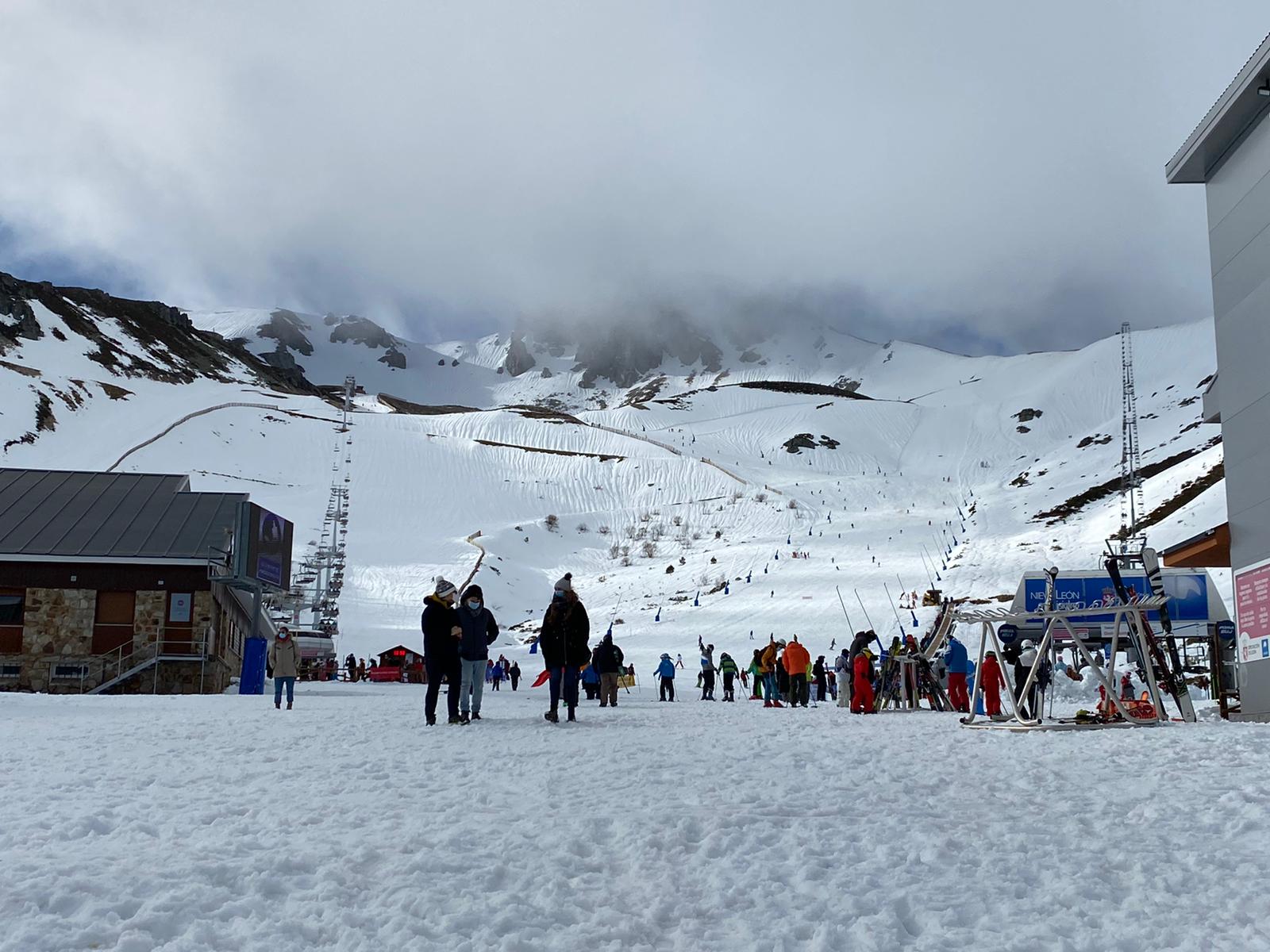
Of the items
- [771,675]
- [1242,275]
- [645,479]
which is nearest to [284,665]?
[771,675]

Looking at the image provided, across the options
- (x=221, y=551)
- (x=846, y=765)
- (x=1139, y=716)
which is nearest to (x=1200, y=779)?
(x=846, y=765)

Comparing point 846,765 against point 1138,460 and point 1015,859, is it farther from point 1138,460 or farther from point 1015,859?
point 1138,460

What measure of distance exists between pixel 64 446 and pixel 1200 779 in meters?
85.7

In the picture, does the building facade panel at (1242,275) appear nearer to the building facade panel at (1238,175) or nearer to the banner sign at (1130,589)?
the building facade panel at (1238,175)

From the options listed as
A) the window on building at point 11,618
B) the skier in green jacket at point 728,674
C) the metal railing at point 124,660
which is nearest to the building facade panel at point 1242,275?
the skier in green jacket at point 728,674

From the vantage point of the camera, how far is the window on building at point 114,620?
86.1 ft

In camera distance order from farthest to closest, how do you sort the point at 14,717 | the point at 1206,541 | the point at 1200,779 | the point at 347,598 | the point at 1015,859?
1. the point at 347,598
2. the point at 1206,541
3. the point at 14,717
4. the point at 1200,779
5. the point at 1015,859

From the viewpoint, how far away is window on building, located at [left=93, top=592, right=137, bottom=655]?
1033 inches

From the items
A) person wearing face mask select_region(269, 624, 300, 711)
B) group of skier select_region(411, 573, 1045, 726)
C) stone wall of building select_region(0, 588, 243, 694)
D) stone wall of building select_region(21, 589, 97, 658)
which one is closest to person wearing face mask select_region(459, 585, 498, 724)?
group of skier select_region(411, 573, 1045, 726)

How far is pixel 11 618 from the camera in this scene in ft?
84.7

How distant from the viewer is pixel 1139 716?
1446 centimetres

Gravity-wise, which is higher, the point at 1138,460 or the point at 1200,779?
the point at 1138,460

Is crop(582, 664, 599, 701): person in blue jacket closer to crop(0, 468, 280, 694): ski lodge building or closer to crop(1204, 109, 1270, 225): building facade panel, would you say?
crop(0, 468, 280, 694): ski lodge building

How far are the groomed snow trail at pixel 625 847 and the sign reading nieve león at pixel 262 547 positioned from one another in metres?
19.8
